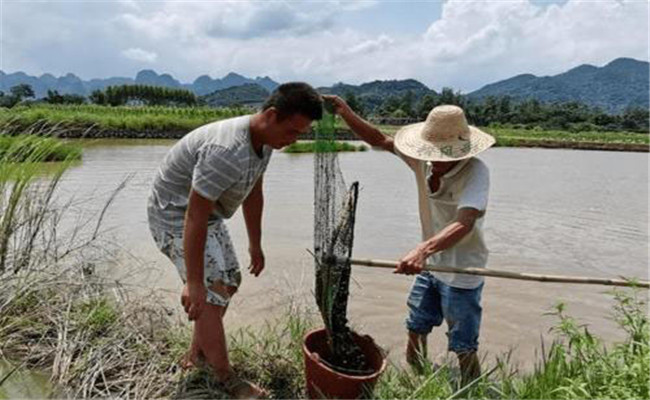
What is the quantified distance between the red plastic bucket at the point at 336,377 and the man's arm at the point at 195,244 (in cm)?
55

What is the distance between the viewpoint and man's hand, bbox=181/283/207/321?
2281mm

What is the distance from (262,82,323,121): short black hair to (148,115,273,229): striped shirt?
20cm

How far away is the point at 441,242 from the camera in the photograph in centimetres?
244

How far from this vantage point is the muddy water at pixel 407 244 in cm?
426

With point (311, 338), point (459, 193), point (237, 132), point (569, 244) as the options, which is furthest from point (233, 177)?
point (569, 244)

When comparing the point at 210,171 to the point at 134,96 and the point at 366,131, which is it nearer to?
the point at 366,131

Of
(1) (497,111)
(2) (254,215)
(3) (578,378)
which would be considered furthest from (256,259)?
(1) (497,111)

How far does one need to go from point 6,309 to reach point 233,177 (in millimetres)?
1650

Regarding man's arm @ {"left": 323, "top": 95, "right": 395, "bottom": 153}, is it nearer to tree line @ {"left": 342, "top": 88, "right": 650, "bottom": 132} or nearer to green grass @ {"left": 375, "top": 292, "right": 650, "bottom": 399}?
green grass @ {"left": 375, "top": 292, "right": 650, "bottom": 399}

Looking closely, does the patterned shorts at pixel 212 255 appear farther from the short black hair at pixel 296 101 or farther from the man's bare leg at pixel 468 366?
the man's bare leg at pixel 468 366

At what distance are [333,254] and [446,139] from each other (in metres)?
0.77

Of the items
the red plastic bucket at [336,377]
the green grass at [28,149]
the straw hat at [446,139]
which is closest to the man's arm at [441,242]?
the straw hat at [446,139]

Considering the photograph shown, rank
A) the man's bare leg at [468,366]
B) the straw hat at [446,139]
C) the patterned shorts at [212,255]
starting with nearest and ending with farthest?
the patterned shorts at [212,255] < the straw hat at [446,139] < the man's bare leg at [468,366]

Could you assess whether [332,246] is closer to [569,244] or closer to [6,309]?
[6,309]
